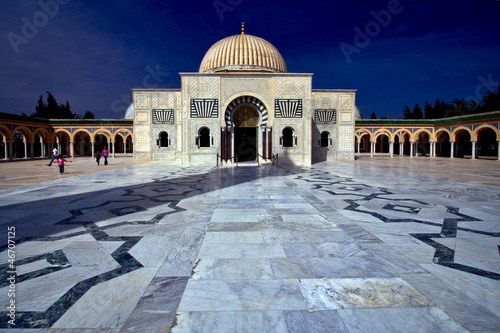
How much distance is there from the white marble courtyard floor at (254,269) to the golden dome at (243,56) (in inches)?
593

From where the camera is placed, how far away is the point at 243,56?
17578 millimetres

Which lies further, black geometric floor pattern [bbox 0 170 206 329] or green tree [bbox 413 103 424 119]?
green tree [bbox 413 103 424 119]

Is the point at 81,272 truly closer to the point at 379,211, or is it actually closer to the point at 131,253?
the point at 131,253

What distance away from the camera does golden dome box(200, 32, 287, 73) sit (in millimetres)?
17484

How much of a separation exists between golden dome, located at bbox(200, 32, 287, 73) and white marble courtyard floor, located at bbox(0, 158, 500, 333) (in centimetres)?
1507

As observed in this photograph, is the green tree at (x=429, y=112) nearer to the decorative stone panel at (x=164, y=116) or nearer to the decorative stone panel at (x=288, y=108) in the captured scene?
the decorative stone panel at (x=288, y=108)

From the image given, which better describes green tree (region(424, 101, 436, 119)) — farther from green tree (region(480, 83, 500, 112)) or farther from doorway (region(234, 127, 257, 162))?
doorway (region(234, 127, 257, 162))

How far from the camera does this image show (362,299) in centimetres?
171

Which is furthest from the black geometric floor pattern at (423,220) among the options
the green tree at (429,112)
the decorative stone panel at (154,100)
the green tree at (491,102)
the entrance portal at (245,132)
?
the green tree at (429,112)

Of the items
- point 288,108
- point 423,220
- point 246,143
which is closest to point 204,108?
point 246,143

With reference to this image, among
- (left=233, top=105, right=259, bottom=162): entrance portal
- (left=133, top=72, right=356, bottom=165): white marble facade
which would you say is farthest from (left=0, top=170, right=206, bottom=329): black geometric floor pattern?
(left=233, top=105, right=259, bottom=162): entrance portal

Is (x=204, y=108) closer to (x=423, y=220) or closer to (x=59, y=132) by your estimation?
(x=423, y=220)

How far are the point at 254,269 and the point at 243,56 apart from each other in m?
17.5

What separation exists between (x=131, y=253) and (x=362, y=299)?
1.98 metres
